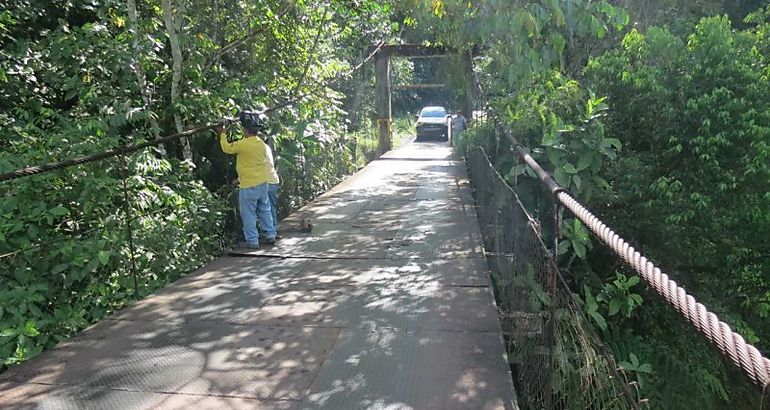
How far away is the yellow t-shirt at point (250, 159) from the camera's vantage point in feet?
18.7

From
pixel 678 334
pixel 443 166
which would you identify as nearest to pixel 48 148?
pixel 678 334

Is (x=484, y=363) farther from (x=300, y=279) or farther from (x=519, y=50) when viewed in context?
(x=519, y=50)

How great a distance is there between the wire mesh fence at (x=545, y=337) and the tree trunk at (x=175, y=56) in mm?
4378

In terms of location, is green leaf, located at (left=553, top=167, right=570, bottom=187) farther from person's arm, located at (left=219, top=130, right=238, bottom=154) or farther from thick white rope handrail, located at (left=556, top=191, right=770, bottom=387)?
thick white rope handrail, located at (left=556, top=191, right=770, bottom=387)

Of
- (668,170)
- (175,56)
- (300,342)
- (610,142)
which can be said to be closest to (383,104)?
(175,56)

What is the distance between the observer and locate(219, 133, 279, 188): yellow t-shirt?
570 cm

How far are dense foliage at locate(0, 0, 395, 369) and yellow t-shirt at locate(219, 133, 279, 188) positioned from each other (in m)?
0.76

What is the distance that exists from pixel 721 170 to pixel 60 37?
717cm

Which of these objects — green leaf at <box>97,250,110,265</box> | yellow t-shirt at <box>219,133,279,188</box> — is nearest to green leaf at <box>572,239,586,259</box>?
yellow t-shirt at <box>219,133,279,188</box>

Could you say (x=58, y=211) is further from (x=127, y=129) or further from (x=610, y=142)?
(x=610, y=142)

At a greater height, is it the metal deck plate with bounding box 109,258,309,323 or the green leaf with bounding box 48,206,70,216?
the green leaf with bounding box 48,206,70,216

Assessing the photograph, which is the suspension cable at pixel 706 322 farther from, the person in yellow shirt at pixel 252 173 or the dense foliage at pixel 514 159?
the person in yellow shirt at pixel 252 173

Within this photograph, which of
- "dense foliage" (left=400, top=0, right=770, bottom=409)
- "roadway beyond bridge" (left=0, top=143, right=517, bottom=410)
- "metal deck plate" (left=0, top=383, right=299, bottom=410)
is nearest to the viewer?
"metal deck plate" (left=0, top=383, right=299, bottom=410)

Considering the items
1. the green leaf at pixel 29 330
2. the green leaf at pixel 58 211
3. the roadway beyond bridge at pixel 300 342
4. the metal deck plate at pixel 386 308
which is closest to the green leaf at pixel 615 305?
the roadway beyond bridge at pixel 300 342
